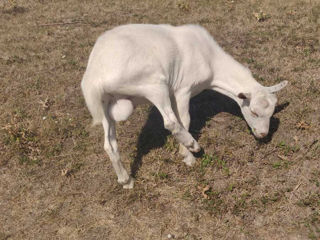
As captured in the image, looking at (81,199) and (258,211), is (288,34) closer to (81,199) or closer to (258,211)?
(258,211)

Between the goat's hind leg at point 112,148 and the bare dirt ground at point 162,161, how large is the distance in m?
0.29

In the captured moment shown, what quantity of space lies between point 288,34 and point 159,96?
6.20 m

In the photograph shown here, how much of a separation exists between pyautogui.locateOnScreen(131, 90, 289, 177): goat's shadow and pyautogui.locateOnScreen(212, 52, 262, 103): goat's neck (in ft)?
Answer: 3.40

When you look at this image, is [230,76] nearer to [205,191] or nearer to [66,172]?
[205,191]

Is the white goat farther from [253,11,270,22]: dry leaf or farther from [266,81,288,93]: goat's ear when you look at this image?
[253,11,270,22]: dry leaf

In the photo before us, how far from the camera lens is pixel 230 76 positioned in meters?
6.17

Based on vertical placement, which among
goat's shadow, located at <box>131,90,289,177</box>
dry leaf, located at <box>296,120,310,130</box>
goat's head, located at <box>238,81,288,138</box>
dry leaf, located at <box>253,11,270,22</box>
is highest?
goat's head, located at <box>238,81,288,138</box>

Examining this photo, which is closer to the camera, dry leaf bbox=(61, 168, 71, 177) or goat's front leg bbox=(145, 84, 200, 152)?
goat's front leg bbox=(145, 84, 200, 152)

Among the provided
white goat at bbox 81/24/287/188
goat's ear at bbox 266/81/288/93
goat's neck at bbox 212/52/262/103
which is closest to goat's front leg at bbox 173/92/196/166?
white goat at bbox 81/24/287/188

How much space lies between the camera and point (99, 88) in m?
4.74

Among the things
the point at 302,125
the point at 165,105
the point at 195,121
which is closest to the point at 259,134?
the point at 302,125

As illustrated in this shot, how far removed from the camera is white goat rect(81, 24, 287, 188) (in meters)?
4.82

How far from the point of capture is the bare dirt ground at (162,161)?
518cm

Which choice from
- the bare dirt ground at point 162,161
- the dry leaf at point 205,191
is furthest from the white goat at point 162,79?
the dry leaf at point 205,191
